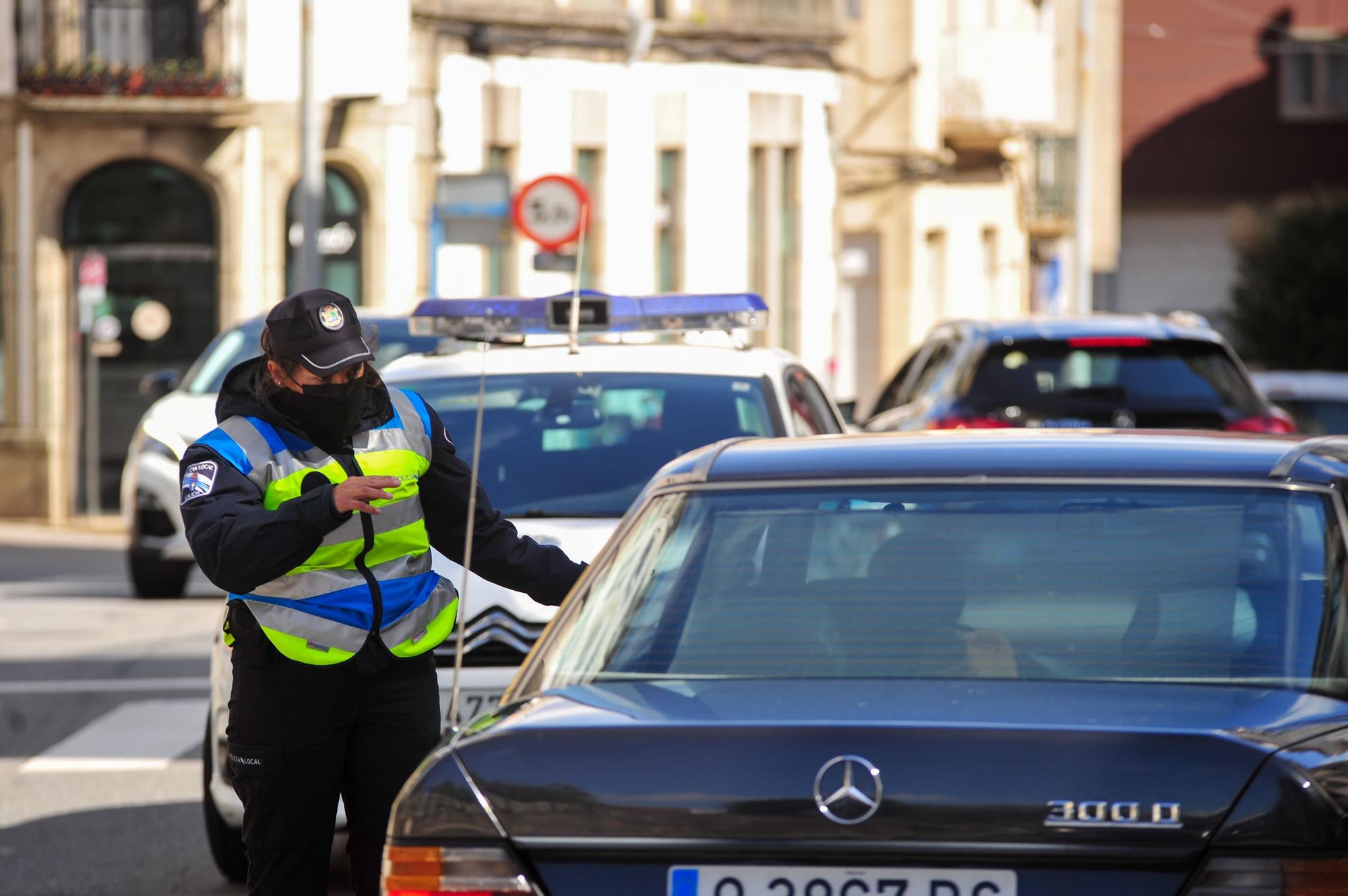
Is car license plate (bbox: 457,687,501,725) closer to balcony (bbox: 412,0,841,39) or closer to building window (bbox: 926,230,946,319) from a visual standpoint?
balcony (bbox: 412,0,841,39)

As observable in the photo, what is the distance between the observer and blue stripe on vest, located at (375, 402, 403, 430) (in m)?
4.75

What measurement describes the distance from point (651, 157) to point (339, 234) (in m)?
4.30

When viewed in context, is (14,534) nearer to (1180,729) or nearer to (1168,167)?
(1180,729)

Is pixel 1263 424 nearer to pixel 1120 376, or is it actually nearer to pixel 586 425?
pixel 1120 376

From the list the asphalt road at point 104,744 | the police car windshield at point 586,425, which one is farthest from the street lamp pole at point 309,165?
the police car windshield at point 586,425

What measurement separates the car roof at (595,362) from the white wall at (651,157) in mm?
19440

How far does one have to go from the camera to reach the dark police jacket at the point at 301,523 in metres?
4.42

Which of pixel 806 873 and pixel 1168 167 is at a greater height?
pixel 1168 167

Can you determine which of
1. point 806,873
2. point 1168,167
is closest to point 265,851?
point 806,873

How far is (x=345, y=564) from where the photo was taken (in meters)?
4.64

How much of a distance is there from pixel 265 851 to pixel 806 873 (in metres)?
1.85

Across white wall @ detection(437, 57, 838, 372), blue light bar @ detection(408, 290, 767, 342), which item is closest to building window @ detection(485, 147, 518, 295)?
white wall @ detection(437, 57, 838, 372)

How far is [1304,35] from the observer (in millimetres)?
49812

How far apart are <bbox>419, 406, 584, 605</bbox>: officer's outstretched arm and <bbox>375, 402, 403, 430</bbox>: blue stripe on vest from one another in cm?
13
